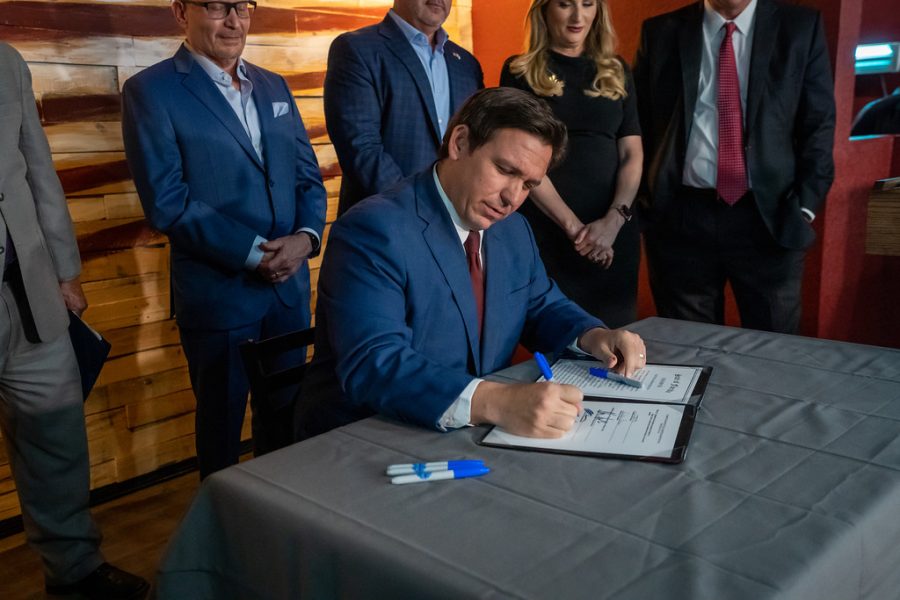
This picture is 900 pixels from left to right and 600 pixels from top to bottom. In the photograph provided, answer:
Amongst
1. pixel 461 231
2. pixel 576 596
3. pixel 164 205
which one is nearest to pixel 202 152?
pixel 164 205

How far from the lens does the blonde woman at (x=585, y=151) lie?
2.54 m

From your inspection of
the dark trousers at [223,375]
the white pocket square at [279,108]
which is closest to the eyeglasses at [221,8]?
the white pocket square at [279,108]

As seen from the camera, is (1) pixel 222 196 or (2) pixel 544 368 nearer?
(2) pixel 544 368

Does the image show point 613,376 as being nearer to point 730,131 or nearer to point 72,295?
point 730,131

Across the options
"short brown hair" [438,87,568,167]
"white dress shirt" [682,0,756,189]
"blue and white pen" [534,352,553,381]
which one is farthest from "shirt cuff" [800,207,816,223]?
"blue and white pen" [534,352,553,381]

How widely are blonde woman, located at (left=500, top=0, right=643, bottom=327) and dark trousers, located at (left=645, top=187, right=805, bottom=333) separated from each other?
0.51ft

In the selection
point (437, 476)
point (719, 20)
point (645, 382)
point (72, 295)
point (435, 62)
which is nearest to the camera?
point (437, 476)

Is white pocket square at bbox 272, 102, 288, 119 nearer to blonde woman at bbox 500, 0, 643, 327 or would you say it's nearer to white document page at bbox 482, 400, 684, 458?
blonde woman at bbox 500, 0, 643, 327

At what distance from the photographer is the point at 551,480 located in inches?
42.1

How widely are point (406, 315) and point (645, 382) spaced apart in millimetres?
466

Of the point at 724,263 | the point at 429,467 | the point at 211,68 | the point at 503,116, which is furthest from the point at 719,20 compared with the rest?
the point at 429,467

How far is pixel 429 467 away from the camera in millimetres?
1097

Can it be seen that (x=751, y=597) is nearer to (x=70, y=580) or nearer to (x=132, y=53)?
(x=70, y=580)

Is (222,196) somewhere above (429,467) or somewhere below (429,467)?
above
